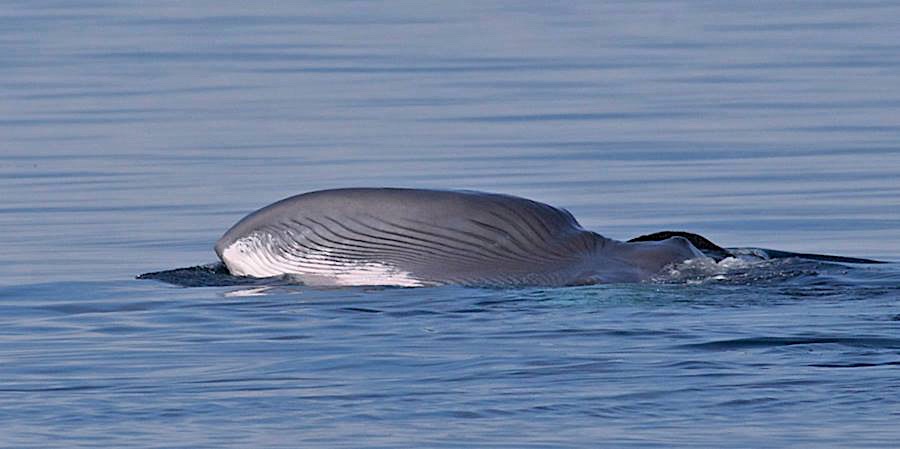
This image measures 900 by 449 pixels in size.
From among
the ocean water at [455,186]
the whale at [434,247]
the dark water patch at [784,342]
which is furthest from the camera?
the whale at [434,247]

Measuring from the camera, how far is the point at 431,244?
48.2 feet

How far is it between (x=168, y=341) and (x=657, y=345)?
2.30m

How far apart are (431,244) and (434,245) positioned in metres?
0.02

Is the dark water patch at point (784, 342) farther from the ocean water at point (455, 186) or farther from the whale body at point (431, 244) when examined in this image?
the whale body at point (431, 244)

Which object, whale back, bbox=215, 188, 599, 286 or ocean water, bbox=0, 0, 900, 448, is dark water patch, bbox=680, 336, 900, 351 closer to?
ocean water, bbox=0, 0, 900, 448

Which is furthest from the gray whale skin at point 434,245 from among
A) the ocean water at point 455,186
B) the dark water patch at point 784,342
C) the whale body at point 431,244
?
the dark water patch at point 784,342

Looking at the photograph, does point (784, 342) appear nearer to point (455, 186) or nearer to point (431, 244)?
point (431, 244)

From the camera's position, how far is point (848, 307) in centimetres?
1312

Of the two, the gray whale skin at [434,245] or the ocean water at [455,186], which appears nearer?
the ocean water at [455,186]

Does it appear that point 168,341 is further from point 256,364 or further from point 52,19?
point 52,19

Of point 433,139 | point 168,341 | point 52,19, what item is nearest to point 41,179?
point 433,139

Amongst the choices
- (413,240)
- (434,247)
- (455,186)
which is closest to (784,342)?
(434,247)

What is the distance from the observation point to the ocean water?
35.3ft

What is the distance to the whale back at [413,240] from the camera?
573 inches
